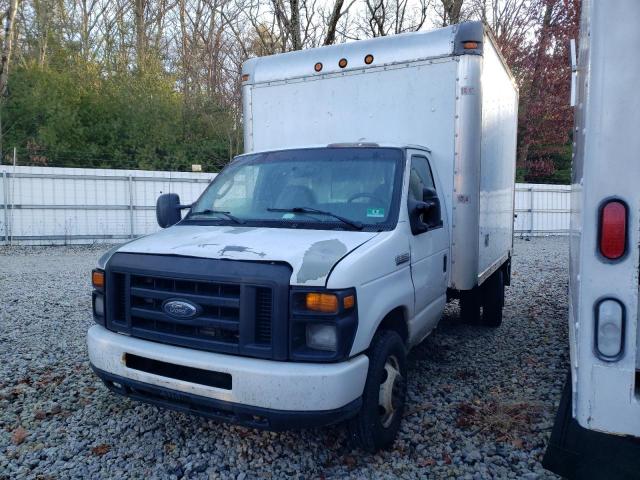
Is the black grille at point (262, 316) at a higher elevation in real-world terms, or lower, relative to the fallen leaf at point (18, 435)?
higher

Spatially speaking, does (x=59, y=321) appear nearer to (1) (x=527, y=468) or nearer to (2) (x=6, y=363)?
(2) (x=6, y=363)

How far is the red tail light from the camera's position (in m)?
2.07

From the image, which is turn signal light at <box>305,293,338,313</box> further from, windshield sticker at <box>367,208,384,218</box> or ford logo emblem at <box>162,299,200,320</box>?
windshield sticker at <box>367,208,384,218</box>

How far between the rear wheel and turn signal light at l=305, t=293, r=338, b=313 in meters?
4.12

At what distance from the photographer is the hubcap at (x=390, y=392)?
3.44 metres

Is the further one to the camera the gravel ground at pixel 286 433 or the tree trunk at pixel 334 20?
the tree trunk at pixel 334 20

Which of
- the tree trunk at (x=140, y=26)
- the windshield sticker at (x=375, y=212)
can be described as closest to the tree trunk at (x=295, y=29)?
the tree trunk at (x=140, y=26)

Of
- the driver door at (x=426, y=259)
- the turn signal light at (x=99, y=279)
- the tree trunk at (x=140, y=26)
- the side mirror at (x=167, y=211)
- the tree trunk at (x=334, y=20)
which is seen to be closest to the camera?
the turn signal light at (x=99, y=279)

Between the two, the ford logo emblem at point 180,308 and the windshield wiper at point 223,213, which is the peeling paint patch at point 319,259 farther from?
the windshield wiper at point 223,213

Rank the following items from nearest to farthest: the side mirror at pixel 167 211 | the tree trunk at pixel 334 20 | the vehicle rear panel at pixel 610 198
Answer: the vehicle rear panel at pixel 610 198
the side mirror at pixel 167 211
the tree trunk at pixel 334 20

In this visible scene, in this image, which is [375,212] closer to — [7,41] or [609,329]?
[609,329]

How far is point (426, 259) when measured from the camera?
4.15 meters

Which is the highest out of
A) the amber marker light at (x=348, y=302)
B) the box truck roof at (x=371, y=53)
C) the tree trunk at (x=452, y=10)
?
the tree trunk at (x=452, y=10)

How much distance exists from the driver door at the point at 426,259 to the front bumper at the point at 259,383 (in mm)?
1116
